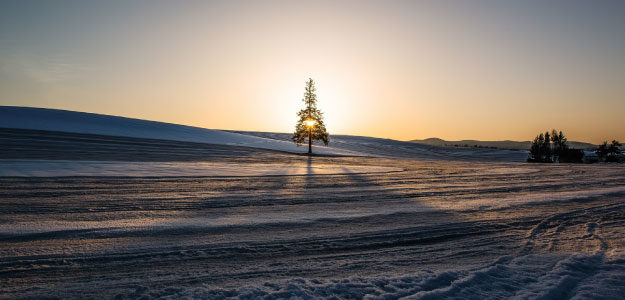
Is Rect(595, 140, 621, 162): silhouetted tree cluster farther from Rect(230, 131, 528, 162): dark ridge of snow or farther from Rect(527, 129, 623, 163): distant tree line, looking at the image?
Rect(230, 131, 528, 162): dark ridge of snow

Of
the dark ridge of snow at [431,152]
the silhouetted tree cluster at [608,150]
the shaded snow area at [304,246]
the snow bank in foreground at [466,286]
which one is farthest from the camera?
the silhouetted tree cluster at [608,150]

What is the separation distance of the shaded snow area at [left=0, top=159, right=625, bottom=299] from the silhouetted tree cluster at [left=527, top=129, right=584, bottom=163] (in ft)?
179

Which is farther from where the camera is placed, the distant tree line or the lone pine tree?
the distant tree line

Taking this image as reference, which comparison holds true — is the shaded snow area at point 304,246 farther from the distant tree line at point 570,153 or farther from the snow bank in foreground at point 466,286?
the distant tree line at point 570,153

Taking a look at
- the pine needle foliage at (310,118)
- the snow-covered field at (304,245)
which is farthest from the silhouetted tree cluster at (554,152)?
the snow-covered field at (304,245)

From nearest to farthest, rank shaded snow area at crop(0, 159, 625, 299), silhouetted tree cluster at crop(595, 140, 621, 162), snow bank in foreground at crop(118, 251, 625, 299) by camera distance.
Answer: snow bank in foreground at crop(118, 251, 625, 299), shaded snow area at crop(0, 159, 625, 299), silhouetted tree cluster at crop(595, 140, 621, 162)

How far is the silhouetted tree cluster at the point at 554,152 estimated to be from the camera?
5870 centimetres

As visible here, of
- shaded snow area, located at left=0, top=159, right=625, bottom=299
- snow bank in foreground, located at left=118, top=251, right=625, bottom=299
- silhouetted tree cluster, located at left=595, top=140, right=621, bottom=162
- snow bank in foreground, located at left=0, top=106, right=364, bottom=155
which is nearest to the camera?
snow bank in foreground, located at left=118, top=251, right=625, bottom=299

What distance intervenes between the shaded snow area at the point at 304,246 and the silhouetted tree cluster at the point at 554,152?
54528 millimetres

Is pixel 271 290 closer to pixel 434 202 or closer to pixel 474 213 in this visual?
pixel 474 213

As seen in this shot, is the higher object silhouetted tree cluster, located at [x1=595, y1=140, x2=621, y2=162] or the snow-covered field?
silhouetted tree cluster, located at [x1=595, y1=140, x2=621, y2=162]

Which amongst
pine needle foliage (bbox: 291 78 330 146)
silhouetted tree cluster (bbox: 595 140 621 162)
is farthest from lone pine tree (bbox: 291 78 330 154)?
silhouetted tree cluster (bbox: 595 140 621 162)

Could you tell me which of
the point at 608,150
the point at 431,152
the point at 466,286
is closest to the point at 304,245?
the point at 466,286

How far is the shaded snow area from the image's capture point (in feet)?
11.1
